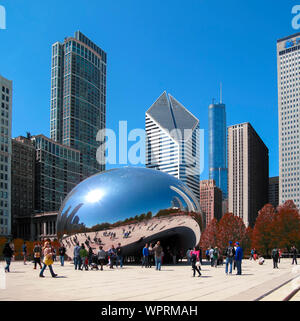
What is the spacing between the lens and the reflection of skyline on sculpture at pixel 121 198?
27.3m

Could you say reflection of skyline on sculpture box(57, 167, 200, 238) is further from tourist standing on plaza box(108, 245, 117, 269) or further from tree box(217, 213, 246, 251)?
tree box(217, 213, 246, 251)

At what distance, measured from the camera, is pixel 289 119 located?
18350 centimetres

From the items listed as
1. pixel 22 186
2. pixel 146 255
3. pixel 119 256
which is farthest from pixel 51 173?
pixel 146 255

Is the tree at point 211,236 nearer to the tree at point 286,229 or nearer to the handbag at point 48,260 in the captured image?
the tree at point 286,229

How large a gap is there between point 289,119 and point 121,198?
552ft

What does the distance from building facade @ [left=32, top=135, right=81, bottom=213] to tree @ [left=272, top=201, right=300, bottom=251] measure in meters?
100.0

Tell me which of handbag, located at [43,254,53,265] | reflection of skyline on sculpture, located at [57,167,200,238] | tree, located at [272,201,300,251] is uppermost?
reflection of skyline on sculpture, located at [57,167,200,238]

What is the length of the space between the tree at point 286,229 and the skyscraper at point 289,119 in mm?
104752

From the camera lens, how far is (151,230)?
90.4 feet

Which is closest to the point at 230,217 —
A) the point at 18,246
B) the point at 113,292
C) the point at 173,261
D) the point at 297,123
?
the point at 18,246

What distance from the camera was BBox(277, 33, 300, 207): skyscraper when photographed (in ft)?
590

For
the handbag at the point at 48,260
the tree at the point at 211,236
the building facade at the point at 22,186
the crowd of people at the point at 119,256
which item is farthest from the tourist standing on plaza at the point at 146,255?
the building facade at the point at 22,186

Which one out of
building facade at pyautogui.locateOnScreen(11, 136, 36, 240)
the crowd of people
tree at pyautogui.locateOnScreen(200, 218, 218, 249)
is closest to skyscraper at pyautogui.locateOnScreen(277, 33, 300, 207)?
tree at pyautogui.locateOnScreen(200, 218, 218, 249)
